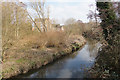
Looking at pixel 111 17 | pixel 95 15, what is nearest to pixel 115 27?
pixel 111 17

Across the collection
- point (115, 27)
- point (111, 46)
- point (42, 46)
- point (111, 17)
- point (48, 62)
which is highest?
point (111, 17)

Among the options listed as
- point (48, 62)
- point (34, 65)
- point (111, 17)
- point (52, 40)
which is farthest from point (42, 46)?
point (111, 17)

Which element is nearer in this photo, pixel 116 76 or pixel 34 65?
pixel 116 76

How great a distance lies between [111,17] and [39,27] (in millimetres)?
11310

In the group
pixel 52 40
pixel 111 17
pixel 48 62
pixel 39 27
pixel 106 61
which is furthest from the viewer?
pixel 39 27

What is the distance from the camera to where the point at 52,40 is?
40.4 feet

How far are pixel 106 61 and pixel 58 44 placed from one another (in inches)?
318

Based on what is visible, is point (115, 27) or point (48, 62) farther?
point (48, 62)

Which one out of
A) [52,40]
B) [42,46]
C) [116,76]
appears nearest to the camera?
[116,76]

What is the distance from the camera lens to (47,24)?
50.6ft

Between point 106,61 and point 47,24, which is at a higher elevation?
point 47,24

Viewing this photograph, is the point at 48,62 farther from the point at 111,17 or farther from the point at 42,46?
the point at 111,17

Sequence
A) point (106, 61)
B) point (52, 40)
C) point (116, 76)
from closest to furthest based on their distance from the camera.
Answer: point (116, 76), point (106, 61), point (52, 40)

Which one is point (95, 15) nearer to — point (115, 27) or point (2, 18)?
point (115, 27)
